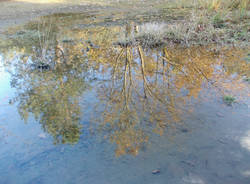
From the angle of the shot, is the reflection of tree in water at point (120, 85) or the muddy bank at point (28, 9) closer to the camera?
the reflection of tree in water at point (120, 85)

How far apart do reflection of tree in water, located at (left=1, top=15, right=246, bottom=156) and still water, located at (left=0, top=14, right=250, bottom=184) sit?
2 centimetres

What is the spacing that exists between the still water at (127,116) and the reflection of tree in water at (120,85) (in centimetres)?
2

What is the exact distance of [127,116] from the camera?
369 cm

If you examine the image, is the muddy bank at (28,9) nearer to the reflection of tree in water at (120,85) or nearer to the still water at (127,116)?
the reflection of tree in water at (120,85)

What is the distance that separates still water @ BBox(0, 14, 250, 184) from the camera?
2.65 m

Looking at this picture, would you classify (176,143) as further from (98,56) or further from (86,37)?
(86,37)

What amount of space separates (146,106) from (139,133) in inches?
29.5

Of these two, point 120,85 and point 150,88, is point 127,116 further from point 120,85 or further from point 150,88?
point 120,85

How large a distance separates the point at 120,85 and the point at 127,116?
117 cm

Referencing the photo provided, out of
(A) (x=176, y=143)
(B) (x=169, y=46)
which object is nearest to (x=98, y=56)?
(B) (x=169, y=46)

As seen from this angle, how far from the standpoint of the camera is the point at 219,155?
2771 millimetres

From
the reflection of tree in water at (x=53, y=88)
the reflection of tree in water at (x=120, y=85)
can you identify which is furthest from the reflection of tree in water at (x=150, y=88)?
the reflection of tree in water at (x=53, y=88)

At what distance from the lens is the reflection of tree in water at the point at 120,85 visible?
11.4ft

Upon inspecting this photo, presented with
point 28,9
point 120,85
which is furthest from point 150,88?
point 28,9
